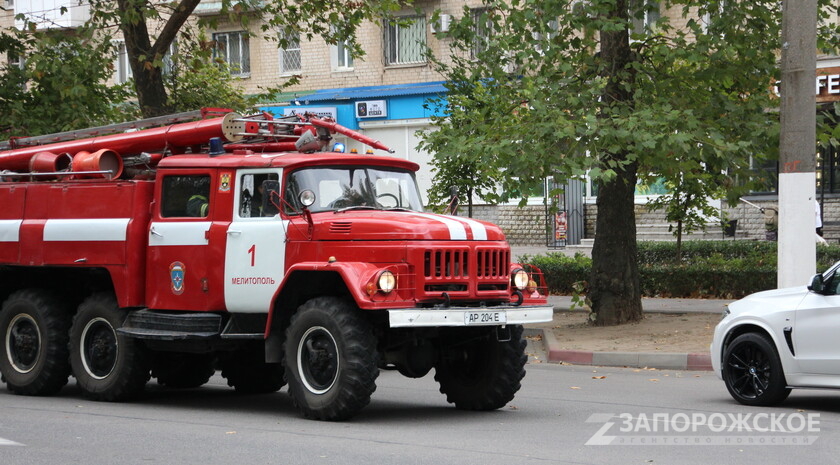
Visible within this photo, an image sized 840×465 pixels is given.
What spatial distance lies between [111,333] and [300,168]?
113 inches

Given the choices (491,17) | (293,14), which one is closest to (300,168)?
(491,17)

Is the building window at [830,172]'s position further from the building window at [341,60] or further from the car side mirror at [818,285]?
the car side mirror at [818,285]

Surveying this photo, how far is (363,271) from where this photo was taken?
1022cm

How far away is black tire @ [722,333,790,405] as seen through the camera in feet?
36.7

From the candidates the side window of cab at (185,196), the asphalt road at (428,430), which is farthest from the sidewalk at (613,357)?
the side window of cab at (185,196)

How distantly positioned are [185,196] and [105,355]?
188 centimetres

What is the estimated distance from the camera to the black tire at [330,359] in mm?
10086

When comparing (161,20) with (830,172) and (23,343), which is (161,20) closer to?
(23,343)

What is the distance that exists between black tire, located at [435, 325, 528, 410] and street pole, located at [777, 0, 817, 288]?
4708mm

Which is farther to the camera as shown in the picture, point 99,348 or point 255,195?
point 99,348

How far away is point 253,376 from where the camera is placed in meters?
13.2

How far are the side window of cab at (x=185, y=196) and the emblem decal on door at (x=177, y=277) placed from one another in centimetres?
50

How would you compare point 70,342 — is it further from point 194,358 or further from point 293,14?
point 293,14

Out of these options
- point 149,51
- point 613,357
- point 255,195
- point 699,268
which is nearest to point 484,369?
point 255,195
